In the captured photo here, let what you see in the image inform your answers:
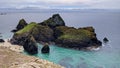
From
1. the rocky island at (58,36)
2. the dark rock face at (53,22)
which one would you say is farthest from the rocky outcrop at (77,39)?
the dark rock face at (53,22)

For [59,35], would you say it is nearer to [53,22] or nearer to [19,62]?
[53,22]

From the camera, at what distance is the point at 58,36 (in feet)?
386

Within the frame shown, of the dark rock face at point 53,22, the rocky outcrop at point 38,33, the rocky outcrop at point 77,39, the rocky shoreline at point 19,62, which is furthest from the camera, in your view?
the dark rock face at point 53,22

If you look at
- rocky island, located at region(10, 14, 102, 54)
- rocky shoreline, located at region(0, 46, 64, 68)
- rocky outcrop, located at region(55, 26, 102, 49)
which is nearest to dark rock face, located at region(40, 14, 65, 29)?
rocky island, located at region(10, 14, 102, 54)

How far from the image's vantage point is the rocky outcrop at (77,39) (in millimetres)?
107100

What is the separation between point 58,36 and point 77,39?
10381 millimetres

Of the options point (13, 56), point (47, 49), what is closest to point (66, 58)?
point (47, 49)

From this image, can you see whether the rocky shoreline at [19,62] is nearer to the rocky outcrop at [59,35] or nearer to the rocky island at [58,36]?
the rocky island at [58,36]

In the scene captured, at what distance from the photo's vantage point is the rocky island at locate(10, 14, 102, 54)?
10738cm

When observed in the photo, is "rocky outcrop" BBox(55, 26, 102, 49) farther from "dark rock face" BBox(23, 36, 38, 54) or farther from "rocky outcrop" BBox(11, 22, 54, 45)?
"dark rock face" BBox(23, 36, 38, 54)

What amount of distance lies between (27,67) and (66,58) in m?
64.1

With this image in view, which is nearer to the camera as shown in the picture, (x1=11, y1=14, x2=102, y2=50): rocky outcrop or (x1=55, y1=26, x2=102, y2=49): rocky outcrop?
(x1=55, y1=26, x2=102, y2=49): rocky outcrop

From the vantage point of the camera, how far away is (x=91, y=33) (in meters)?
113

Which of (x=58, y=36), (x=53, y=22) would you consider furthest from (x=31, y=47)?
(x=53, y=22)
